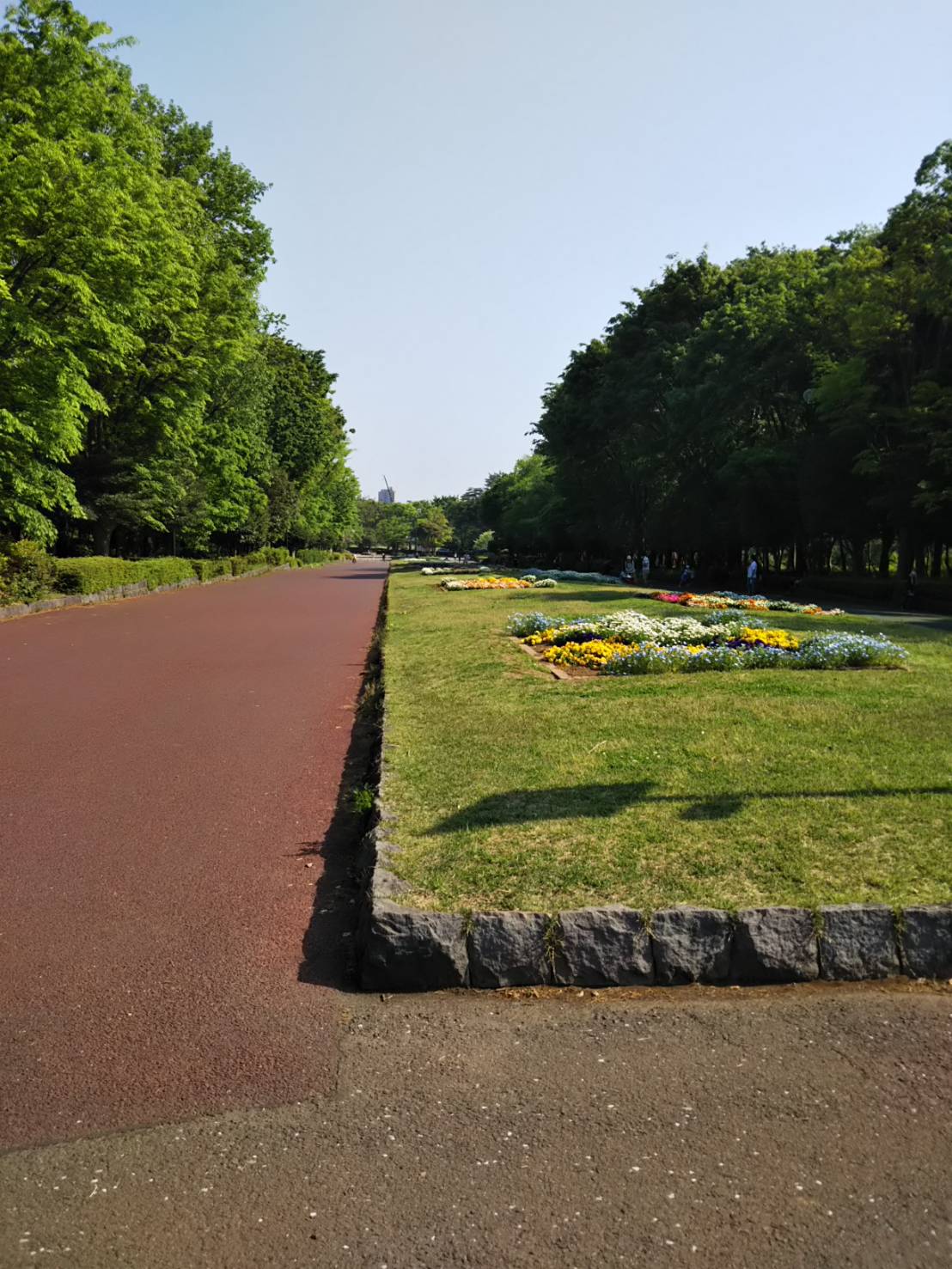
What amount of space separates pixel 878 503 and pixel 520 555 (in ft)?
201

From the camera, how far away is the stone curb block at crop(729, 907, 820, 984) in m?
4.02

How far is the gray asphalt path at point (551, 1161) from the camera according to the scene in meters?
2.51

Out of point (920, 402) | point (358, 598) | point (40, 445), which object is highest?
point (920, 402)

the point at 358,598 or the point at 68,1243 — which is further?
the point at 358,598

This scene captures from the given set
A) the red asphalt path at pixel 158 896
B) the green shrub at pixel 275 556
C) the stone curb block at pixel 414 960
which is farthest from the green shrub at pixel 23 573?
the green shrub at pixel 275 556

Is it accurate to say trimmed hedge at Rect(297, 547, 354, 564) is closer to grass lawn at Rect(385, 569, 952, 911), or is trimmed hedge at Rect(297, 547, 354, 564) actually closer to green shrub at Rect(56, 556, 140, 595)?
green shrub at Rect(56, 556, 140, 595)

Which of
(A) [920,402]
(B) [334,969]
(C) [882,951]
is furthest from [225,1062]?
(A) [920,402]

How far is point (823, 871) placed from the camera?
455 centimetres

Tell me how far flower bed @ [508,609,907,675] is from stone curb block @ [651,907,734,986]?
7.19 metres

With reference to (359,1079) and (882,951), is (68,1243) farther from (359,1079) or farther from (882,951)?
(882,951)

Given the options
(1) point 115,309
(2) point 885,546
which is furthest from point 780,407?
(1) point 115,309

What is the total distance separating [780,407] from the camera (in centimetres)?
4309

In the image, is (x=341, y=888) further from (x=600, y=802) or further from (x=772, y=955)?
(x=772, y=955)

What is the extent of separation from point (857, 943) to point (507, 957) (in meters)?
1.52
